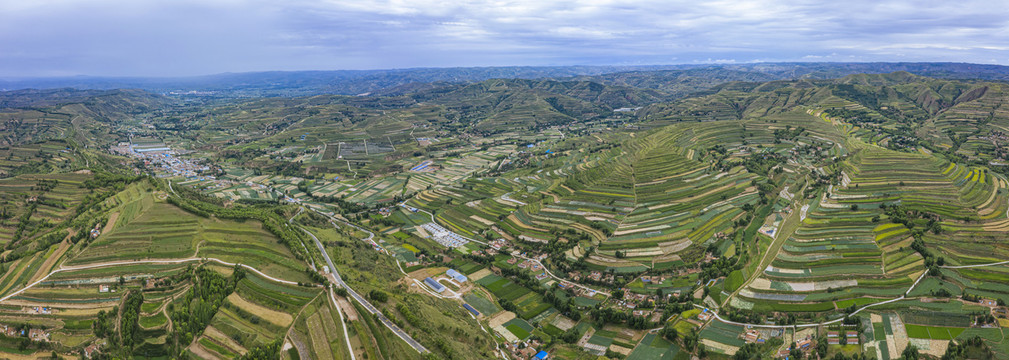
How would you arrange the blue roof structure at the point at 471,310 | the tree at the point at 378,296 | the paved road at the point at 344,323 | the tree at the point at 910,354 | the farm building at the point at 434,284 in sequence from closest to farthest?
the tree at the point at 910,354 < the paved road at the point at 344,323 < the tree at the point at 378,296 < the blue roof structure at the point at 471,310 < the farm building at the point at 434,284

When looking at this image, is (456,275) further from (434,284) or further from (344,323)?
(344,323)

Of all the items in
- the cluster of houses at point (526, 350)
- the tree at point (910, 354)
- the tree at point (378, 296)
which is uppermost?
the tree at point (378, 296)

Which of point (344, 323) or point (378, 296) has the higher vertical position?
point (378, 296)

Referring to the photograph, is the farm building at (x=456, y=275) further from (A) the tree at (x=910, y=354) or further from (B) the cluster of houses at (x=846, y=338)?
(A) the tree at (x=910, y=354)

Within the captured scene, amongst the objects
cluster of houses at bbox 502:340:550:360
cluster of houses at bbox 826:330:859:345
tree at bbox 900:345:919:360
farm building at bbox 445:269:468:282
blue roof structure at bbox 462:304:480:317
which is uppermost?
tree at bbox 900:345:919:360

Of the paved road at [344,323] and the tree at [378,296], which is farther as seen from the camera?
the tree at [378,296]

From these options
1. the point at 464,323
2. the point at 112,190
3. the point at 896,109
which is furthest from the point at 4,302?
the point at 896,109

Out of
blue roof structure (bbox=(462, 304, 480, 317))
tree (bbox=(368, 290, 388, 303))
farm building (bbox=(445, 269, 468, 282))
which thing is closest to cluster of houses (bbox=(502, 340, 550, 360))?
blue roof structure (bbox=(462, 304, 480, 317))

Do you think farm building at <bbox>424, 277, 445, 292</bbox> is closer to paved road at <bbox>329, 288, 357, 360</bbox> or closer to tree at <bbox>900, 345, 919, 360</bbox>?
paved road at <bbox>329, 288, 357, 360</bbox>

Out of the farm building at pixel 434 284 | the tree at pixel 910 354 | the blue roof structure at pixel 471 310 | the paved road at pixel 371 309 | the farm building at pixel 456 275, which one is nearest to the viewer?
the tree at pixel 910 354

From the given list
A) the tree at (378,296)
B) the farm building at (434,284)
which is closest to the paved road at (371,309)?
the tree at (378,296)

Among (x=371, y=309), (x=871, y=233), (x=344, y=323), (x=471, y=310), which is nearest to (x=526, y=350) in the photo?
(x=471, y=310)
